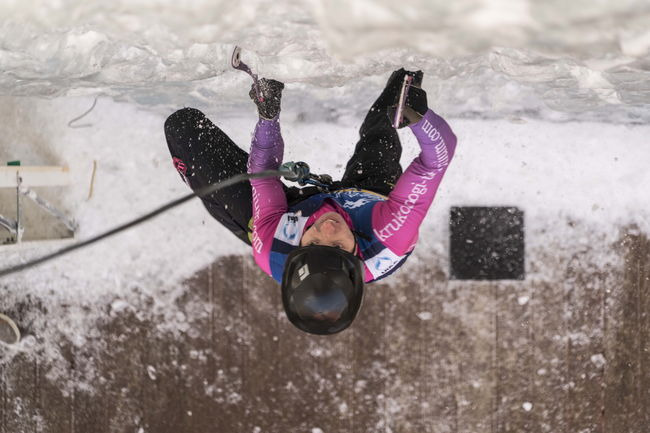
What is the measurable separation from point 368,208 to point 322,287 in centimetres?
36

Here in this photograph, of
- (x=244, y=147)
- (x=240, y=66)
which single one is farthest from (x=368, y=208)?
(x=244, y=147)

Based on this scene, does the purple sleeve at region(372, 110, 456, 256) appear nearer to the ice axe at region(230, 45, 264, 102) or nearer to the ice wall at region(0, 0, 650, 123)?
the ice wall at region(0, 0, 650, 123)

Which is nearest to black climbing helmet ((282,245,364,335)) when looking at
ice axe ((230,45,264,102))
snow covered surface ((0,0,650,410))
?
ice axe ((230,45,264,102))

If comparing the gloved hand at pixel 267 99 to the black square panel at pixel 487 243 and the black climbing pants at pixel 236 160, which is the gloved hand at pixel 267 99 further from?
the black square panel at pixel 487 243

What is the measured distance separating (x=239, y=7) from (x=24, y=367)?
6.34 ft

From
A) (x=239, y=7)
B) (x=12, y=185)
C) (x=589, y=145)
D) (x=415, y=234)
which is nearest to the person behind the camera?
(x=239, y=7)

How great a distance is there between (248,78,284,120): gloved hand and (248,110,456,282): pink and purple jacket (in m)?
0.03

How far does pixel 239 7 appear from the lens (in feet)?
4.58

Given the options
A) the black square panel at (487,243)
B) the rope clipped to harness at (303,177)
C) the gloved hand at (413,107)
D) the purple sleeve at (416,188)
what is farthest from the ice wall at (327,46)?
the black square panel at (487,243)

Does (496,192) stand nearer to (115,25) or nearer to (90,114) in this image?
(115,25)

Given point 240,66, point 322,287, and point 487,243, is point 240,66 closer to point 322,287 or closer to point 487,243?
point 322,287

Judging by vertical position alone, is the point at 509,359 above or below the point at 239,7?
below

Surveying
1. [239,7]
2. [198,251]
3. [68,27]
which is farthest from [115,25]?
[198,251]

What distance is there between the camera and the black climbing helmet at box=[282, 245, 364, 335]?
1362 mm
